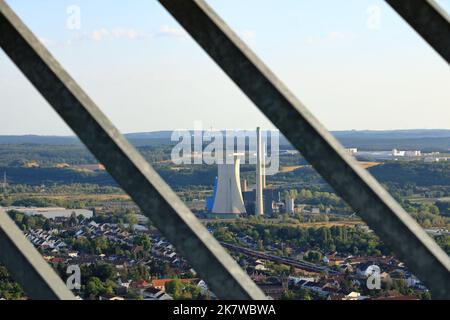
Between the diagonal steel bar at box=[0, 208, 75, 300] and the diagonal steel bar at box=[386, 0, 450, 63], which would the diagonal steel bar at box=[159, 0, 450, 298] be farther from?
the diagonal steel bar at box=[0, 208, 75, 300]

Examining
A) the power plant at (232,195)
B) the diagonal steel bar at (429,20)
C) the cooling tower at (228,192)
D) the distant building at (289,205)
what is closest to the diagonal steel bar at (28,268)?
the diagonal steel bar at (429,20)

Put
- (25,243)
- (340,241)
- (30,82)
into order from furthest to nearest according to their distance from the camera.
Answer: (340,241)
(30,82)
(25,243)

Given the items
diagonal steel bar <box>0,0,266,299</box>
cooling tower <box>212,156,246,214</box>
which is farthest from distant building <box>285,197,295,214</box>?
diagonal steel bar <box>0,0,266,299</box>

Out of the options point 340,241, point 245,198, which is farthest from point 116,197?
point 340,241

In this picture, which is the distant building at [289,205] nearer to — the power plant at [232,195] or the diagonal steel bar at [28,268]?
the power plant at [232,195]

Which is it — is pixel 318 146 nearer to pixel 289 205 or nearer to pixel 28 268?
pixel 28 268

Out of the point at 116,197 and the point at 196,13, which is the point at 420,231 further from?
the point at 116,197

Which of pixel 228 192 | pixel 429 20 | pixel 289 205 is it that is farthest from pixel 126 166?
pixel 228 192
